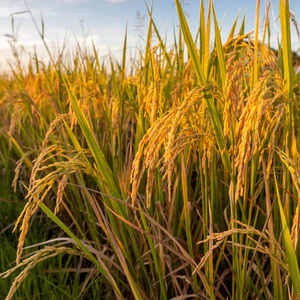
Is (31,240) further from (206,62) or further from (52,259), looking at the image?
(206,62)

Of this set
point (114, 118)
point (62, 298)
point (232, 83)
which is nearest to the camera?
point (232, 83)

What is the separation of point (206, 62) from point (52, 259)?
1.40m

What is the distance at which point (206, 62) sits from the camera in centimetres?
123

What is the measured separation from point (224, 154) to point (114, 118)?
77 centimetres

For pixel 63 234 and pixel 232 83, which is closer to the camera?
pixel 232 83

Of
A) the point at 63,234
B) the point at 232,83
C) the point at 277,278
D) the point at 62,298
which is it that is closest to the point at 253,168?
the point at 232,83

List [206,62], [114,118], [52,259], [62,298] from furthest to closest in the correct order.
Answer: [52,259] < [114,118] < [62,298] < [206,62]

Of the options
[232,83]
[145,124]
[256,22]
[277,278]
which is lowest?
[277,278]

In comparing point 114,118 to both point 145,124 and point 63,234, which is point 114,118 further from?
point 63,234

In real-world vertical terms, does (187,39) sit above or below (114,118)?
above

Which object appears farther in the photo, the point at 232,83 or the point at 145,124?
the point at 145,124

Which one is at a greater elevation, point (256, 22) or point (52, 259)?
point (256, 22)

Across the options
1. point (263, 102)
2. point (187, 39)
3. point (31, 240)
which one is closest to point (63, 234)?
point (31, 240)

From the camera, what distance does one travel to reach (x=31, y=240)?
217 centimetres
